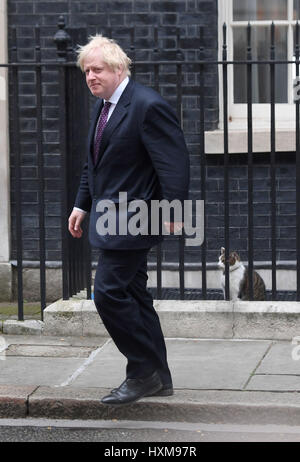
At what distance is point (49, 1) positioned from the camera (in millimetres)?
9461

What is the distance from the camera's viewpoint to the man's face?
586 centimetres

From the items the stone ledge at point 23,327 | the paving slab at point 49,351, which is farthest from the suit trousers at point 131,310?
the stone ledge at point 23,327

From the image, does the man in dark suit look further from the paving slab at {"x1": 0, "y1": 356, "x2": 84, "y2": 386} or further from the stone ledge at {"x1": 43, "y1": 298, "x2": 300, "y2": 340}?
the stone ledge at {"x1": 43, "y1": 298, "x2": 300, "y2": 340}

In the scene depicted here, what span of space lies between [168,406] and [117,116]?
158 cm

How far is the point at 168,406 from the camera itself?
610 cm

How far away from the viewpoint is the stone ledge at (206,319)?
24.8ft

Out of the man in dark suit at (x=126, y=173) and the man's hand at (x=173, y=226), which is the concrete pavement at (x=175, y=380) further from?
the man's hand at (x=173, y=226)

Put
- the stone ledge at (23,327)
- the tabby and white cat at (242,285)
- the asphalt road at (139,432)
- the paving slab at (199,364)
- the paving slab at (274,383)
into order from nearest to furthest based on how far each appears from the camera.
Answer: the asphalt road at (139,432)
the paving slab at (274,383)
the paving slab at (199,364)
the stone ledge at (23,327)
the tabby and white cat at (242,285)

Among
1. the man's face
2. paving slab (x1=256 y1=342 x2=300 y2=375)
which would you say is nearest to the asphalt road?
paving slab (x1=256 y1=342 x2=300 y2=375)

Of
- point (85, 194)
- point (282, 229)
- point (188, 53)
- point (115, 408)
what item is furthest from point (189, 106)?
point (115, 408)

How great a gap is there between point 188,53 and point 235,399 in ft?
13.1

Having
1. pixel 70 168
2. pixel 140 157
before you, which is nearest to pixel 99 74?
pixel 140 157

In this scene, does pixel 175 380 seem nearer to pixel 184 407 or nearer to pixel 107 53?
pixel 184 407
